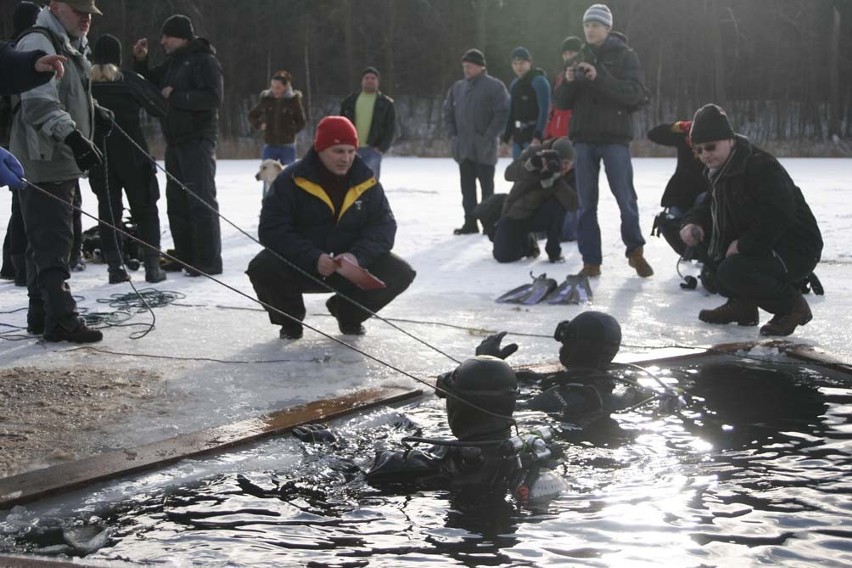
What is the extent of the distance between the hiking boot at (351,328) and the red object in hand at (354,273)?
54 centimetres

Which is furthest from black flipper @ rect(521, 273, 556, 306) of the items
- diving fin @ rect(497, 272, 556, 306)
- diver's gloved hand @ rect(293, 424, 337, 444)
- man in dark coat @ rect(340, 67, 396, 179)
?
man in dark coat @ rect(340, 67, 396, 179)

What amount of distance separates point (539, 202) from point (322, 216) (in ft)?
12.8

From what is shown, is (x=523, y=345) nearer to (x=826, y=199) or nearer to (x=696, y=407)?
(x=696, y=407)

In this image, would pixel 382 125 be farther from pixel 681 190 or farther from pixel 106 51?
pixel 681 190

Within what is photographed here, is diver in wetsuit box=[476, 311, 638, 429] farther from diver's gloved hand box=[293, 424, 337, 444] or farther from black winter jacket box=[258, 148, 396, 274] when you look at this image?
black winter jacket box=[258, 148, 396, 274]

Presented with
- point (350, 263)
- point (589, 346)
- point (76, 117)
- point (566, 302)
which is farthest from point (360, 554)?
point (566, 302)

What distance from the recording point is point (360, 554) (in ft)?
10.5

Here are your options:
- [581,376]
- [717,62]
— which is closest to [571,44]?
[581,376]

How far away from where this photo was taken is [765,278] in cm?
648

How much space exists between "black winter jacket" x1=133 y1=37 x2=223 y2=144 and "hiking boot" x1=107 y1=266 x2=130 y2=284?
108cm

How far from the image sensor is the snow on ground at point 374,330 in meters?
5.23

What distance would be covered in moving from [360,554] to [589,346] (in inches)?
87.0

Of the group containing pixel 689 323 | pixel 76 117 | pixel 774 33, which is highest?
pixel 774 33

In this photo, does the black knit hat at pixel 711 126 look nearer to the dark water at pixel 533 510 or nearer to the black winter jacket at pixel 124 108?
the dark water at pixel 533 510
